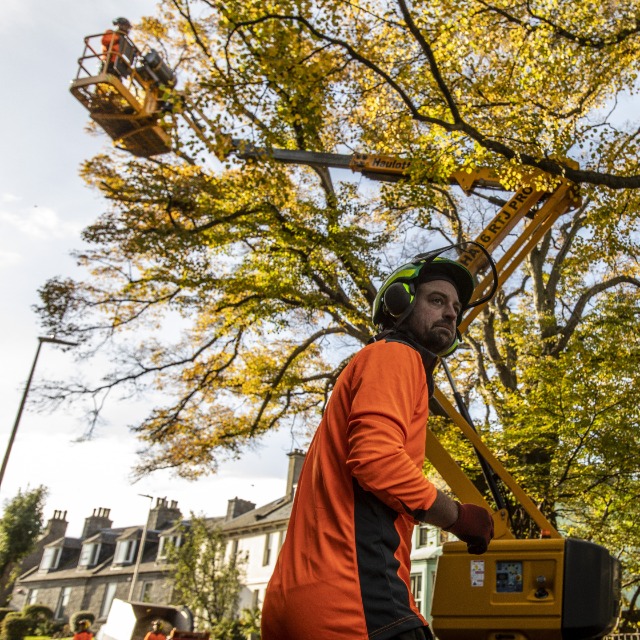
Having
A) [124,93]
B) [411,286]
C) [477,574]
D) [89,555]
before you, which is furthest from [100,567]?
[411,286]

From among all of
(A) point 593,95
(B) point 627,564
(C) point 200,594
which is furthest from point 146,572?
(A) point 593,95

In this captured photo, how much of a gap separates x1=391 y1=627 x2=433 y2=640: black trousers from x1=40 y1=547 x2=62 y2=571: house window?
65.5m

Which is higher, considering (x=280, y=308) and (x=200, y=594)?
(x=280, y=308)

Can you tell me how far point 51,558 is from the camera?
60.7 metres

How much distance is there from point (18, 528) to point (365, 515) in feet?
171

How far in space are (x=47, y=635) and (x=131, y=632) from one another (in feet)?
105

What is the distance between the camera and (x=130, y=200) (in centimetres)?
1664

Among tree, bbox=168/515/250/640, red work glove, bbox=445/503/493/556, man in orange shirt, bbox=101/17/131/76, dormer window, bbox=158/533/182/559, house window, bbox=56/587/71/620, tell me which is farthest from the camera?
house window, bbox=56/587/71/620

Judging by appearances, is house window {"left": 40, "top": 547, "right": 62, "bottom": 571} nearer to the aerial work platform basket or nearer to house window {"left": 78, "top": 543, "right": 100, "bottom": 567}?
house window {"left": 78, "top": 543, "right": 100, "bottom": 567}

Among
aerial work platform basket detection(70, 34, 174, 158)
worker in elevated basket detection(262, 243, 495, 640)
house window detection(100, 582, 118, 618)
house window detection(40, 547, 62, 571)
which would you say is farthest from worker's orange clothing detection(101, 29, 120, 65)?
house window detection(40, 547, 62, 571)

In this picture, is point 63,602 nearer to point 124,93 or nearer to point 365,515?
point 124,93

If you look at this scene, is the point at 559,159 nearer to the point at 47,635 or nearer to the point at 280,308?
the point at 280,308

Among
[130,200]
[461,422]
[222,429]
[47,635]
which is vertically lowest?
[47,635]

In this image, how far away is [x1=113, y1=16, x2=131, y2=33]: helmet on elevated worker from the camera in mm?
17734
